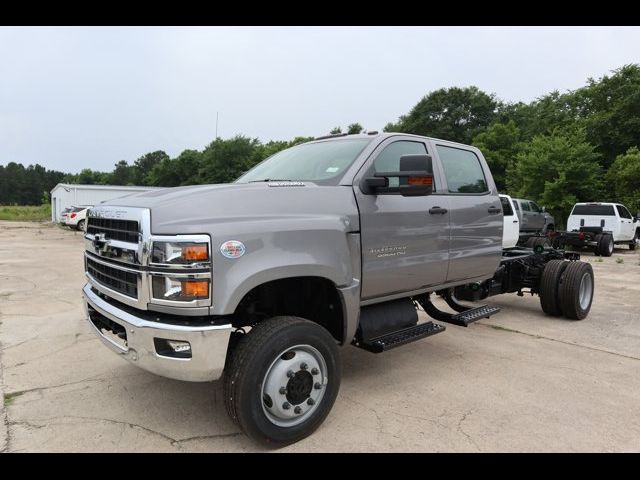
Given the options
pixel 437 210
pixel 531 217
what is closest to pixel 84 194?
pixel 531 217

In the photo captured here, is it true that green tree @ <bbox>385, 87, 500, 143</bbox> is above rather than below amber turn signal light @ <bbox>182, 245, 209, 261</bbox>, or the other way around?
above

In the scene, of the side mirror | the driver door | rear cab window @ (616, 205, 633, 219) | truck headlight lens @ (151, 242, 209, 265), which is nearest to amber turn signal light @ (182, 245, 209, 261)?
truck headlight lens @ (151, 242, 209, 265)

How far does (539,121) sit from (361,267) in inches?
1570

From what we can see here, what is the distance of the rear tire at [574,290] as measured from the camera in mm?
6445

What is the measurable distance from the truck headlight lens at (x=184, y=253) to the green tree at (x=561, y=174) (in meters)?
23.1

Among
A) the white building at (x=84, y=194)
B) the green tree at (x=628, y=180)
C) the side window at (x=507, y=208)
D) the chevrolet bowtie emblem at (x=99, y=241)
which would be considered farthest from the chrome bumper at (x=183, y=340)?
the white building at (x=84, y=194)

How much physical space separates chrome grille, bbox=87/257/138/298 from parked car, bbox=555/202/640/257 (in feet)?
49.5

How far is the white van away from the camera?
680 inches

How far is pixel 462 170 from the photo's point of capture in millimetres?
4840

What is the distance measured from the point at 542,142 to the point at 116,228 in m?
24.7

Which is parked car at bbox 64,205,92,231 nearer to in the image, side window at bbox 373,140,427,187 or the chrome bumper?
side window at bbox 373,140,427,187

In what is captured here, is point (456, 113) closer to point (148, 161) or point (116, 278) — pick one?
point (116, 278)

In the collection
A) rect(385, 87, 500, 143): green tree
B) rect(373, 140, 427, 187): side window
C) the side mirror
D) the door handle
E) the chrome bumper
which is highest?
rect(385, 87, 500, 143): green tree

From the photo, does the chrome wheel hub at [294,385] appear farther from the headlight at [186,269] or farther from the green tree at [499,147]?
the green tree at [499,147]
